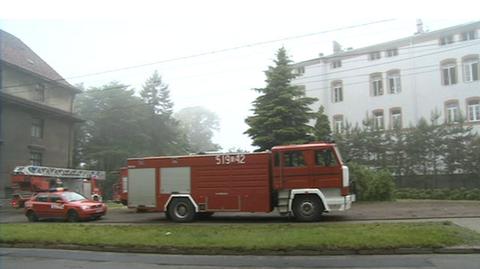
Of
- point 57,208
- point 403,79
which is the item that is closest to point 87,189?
point 57,208

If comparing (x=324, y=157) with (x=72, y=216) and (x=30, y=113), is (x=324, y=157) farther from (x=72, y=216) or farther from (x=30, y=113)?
(x=30, y=113)

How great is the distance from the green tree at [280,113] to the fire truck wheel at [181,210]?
33.6 ft

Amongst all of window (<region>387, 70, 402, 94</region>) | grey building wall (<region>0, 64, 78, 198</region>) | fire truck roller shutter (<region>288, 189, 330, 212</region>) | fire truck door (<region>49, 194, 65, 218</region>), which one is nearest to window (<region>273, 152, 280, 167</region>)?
fire truck roller shutter (<region>288, 189, 330, 212</region>)

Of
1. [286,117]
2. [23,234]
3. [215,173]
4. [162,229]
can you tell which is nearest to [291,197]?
[215,173]

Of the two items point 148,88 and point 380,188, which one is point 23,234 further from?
point 148,88

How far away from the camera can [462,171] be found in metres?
35.8

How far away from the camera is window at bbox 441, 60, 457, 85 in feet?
139

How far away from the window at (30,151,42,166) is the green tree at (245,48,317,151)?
1938 centimetres

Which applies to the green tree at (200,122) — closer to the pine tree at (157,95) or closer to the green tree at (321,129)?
the pine tree at (157,95)

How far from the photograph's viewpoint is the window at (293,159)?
1756 cm

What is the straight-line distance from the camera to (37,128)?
131ft

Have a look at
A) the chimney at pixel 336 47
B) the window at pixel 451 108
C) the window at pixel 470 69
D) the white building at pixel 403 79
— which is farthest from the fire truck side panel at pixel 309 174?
the chimney at pixel 336 47

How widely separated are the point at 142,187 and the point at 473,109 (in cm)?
3229

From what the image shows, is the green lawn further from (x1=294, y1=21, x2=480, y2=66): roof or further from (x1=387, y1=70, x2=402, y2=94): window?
(x1=387, y1=70, x2=402, y2=94): window
